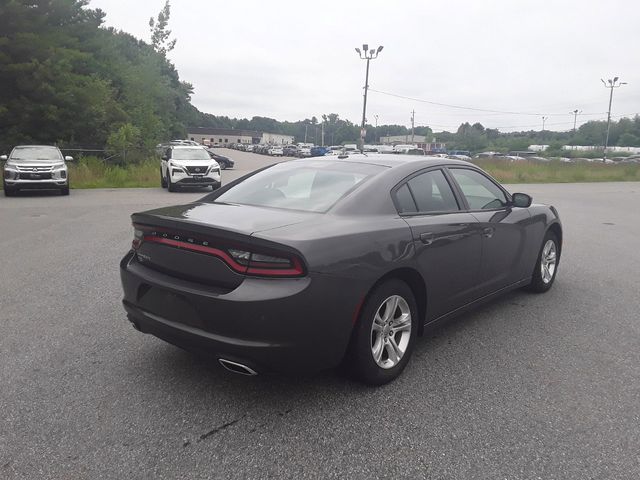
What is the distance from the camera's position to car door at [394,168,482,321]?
3.87m

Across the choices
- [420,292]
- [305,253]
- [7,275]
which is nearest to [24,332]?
[7,275]

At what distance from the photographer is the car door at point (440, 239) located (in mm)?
3869

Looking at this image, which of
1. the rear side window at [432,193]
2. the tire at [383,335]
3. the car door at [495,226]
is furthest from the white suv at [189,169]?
the tire at [383,335]

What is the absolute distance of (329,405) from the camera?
3330mm

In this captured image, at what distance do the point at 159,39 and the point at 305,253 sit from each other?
5378cm

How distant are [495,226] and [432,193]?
0.76 m

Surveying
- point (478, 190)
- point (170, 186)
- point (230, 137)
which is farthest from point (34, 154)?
point (230, 137)

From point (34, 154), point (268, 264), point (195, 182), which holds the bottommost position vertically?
point (195, 182)

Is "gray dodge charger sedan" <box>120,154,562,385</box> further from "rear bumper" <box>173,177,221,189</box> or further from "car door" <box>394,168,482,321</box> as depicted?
"rear bumper" <box>173,177,221,189</box>

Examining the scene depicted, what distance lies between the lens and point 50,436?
9.54ft

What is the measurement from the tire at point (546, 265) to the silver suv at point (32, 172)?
51.0 feet

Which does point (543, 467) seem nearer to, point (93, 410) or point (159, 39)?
point (93, 410)

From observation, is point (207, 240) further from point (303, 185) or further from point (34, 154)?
point (34, 154)

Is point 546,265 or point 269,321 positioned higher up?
point 269,321
